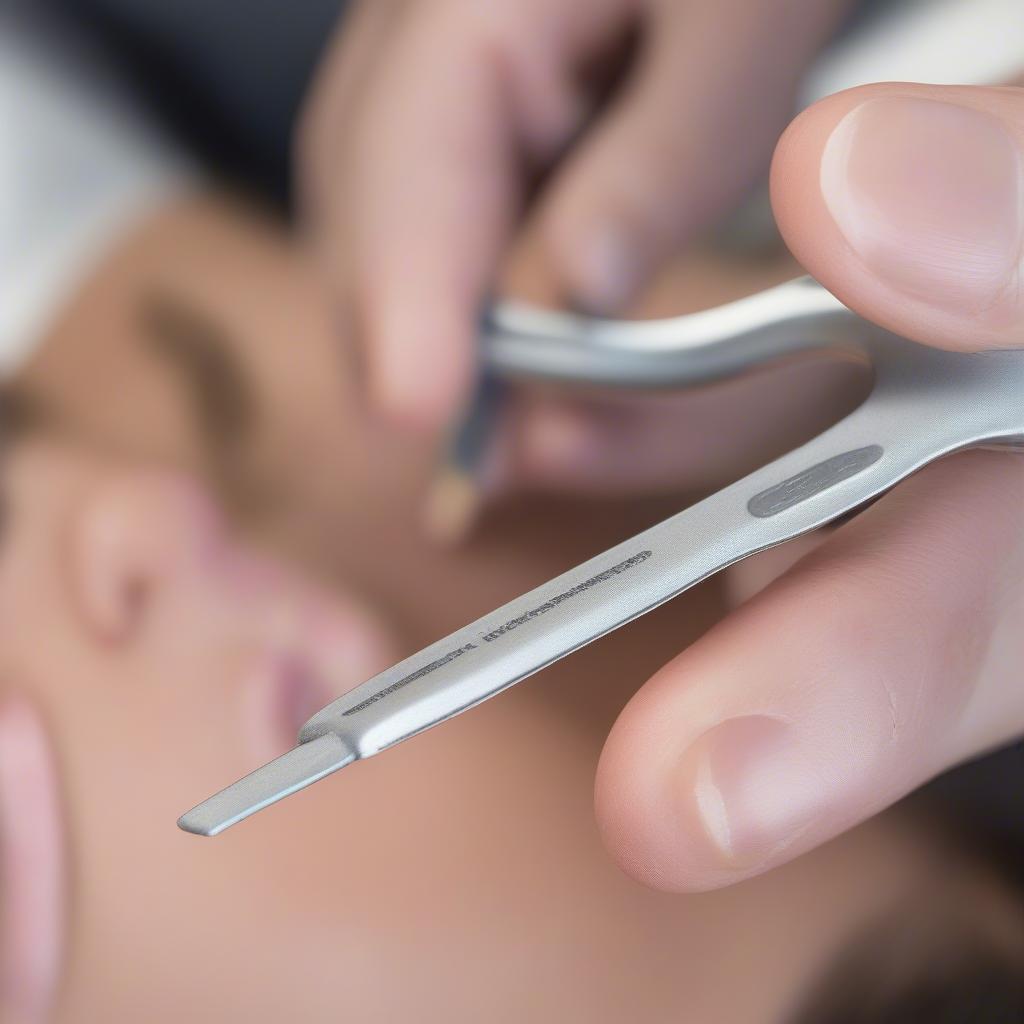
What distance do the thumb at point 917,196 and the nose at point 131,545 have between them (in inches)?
13.9

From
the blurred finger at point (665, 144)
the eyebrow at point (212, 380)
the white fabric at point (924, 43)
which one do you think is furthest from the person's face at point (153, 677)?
the white fabric at point (924, 43)

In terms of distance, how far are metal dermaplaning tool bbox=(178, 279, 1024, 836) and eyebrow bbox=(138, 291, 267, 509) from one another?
0.39 m

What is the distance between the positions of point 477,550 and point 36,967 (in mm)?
286

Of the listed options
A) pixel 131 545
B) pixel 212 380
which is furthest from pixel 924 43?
pixel 131 545

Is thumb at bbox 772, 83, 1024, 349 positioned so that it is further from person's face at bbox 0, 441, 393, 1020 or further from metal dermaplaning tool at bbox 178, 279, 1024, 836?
person's face at bbox 0, 441, 393, 1020

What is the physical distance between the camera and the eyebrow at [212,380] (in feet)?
2.37

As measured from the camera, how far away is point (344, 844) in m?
0.49

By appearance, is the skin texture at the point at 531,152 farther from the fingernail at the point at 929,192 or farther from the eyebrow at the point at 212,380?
the fingernail at the point at 929,192

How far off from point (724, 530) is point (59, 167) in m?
0.83

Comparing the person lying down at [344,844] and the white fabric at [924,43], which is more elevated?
the white fabric at [924,43]

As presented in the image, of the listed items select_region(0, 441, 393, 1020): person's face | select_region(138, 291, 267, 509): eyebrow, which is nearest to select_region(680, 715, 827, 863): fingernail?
select_region(0, 441, 393, 1020): person's face

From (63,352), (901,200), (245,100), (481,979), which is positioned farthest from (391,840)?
(245,100)

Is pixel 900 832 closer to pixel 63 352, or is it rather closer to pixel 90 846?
pixel 90 846

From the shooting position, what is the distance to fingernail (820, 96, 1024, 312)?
31 centimetres
